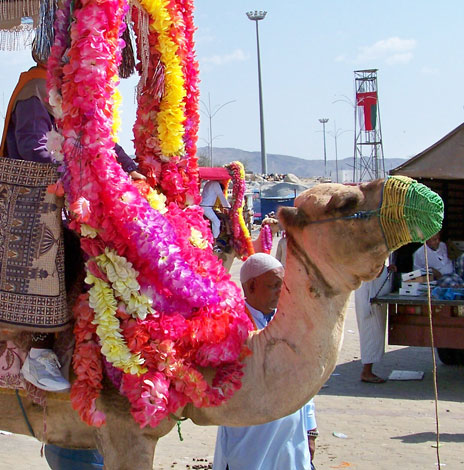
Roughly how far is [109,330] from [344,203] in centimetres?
119

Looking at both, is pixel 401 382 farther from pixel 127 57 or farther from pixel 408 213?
pixel 408 213

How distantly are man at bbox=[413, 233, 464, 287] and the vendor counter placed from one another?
51 centimetres

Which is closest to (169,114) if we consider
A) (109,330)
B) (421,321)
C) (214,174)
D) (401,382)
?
(109,330)

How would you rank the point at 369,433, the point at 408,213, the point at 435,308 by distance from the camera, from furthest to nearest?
the point at 435,308 < the point at 369,433 < the point at 408,213

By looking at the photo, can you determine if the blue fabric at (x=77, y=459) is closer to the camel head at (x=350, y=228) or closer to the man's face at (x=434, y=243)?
the camel head at (x=350, y=228)

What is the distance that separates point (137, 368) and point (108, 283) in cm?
43

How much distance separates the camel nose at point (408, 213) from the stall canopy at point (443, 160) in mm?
6331

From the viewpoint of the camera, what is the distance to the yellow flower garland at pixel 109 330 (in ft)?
11.8

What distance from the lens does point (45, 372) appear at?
3.82 meters

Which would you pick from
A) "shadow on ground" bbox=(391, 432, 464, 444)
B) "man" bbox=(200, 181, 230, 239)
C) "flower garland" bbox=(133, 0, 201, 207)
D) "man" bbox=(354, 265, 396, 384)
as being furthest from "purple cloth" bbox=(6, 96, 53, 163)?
"man" bbox=(200, 181, 230, 239)

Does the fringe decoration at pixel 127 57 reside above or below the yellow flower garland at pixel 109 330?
above

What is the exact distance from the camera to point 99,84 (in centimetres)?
373

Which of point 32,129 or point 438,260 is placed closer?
point 32,129

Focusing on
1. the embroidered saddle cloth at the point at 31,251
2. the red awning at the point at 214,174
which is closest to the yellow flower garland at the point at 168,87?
the embroidered saddle cloth at the point at 31,251
